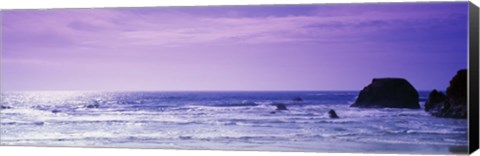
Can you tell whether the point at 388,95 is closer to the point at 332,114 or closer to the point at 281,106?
the point at 332,114

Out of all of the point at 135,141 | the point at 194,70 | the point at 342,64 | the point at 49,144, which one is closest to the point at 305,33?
the point at 342,64

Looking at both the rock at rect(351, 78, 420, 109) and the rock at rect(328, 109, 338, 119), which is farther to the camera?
the rock at rect(328, 109, 338, 119)

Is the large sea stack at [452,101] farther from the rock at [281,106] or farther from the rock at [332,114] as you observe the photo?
the rock at [281,106]

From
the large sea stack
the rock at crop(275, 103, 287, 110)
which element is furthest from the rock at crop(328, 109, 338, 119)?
the large sea stack

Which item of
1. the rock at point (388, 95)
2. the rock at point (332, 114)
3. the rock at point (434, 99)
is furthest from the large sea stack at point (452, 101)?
the rock at point (332, 114)

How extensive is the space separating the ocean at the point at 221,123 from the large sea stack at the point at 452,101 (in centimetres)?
8

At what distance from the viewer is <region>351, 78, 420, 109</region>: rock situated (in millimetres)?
13055

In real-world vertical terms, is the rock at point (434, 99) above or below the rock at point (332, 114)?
above

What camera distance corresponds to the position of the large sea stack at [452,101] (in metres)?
12.7

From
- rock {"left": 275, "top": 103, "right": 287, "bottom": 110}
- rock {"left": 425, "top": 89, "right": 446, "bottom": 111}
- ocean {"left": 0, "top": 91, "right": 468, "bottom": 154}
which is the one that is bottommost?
ocean {"left": 0, "top": 91, "right": 468, "bottom": 154}

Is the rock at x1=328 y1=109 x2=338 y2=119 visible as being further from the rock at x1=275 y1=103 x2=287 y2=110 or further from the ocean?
the rock at x1=275 y1=103 x2=287 y2=110

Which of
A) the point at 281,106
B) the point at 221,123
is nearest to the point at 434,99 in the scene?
the point at 281,106

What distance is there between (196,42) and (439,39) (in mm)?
2779

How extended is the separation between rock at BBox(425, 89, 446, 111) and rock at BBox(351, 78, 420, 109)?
0.12 m
